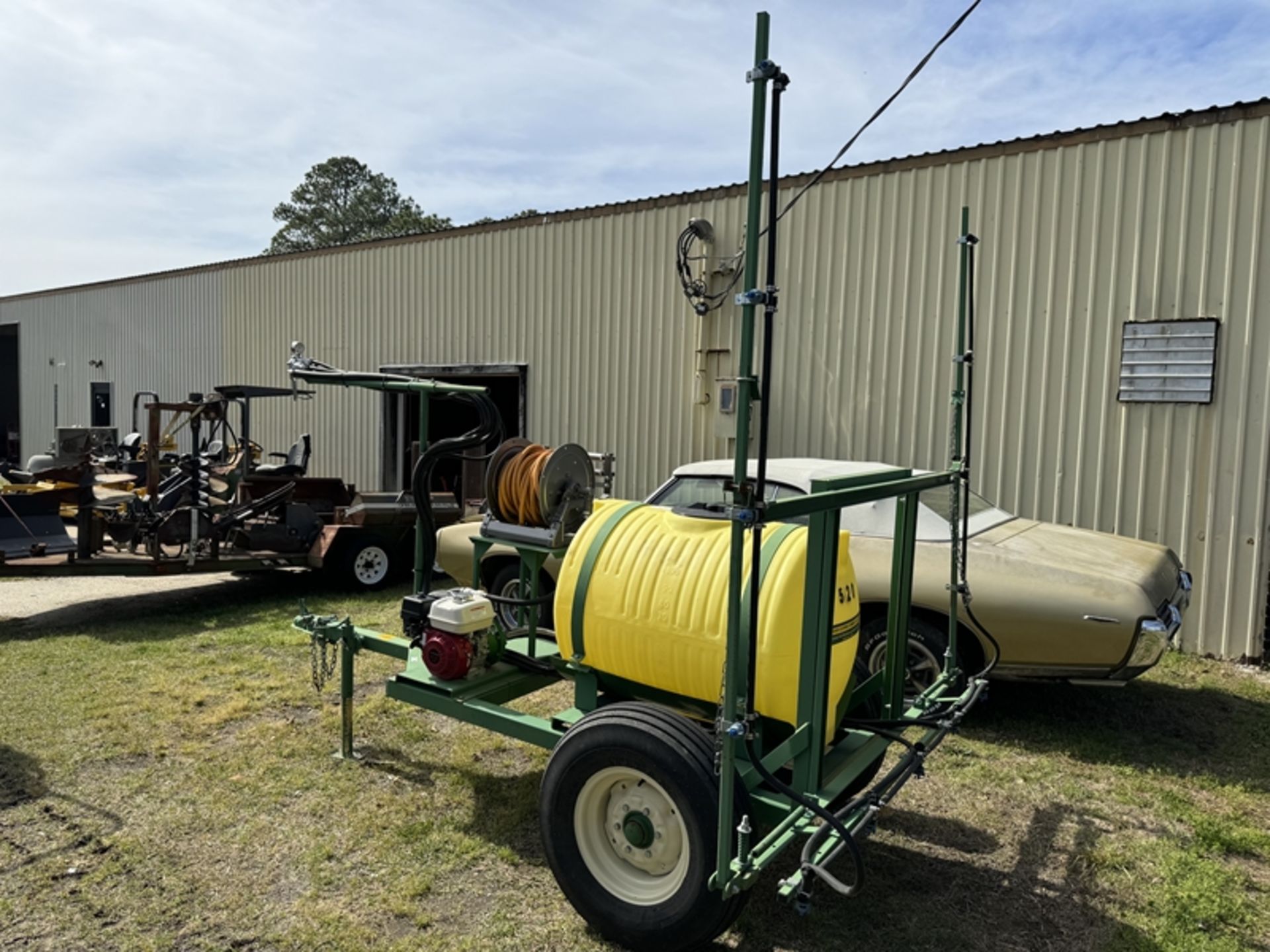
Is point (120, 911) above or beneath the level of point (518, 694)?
beneath

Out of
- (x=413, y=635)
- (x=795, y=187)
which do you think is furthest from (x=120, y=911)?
(x=795, y=187)

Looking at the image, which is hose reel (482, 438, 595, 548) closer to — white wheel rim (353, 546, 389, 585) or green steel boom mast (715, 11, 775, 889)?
green steel boom mast (715, 11, 775, 889)

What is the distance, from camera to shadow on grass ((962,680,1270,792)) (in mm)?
4461

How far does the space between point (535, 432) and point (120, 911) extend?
8354 mm

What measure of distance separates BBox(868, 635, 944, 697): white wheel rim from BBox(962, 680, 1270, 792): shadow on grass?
1.25ft

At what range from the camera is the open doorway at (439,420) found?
11250 millimetres

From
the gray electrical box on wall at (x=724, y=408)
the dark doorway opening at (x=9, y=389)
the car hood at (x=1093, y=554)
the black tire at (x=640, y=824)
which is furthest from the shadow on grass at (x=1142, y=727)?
the dark doorway opening at (x=9, y=389)

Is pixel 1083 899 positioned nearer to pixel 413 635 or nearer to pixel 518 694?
pixel 518 694

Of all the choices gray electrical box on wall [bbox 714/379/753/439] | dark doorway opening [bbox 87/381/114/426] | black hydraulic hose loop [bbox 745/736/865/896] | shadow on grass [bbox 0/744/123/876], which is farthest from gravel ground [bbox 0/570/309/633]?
dark doorway opening [bbox 87/381/114/426]

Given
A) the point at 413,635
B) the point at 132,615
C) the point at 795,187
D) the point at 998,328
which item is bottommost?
the point at 132,615

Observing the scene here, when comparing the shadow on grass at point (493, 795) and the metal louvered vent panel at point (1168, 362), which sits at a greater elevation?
the metal louvered vent panel at point (1168, 362)

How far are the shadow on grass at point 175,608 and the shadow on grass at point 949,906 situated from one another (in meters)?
5.52

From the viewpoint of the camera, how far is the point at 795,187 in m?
8.99

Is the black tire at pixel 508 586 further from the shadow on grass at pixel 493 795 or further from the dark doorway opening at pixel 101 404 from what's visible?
the dark doorway opening at pixel 101 404
